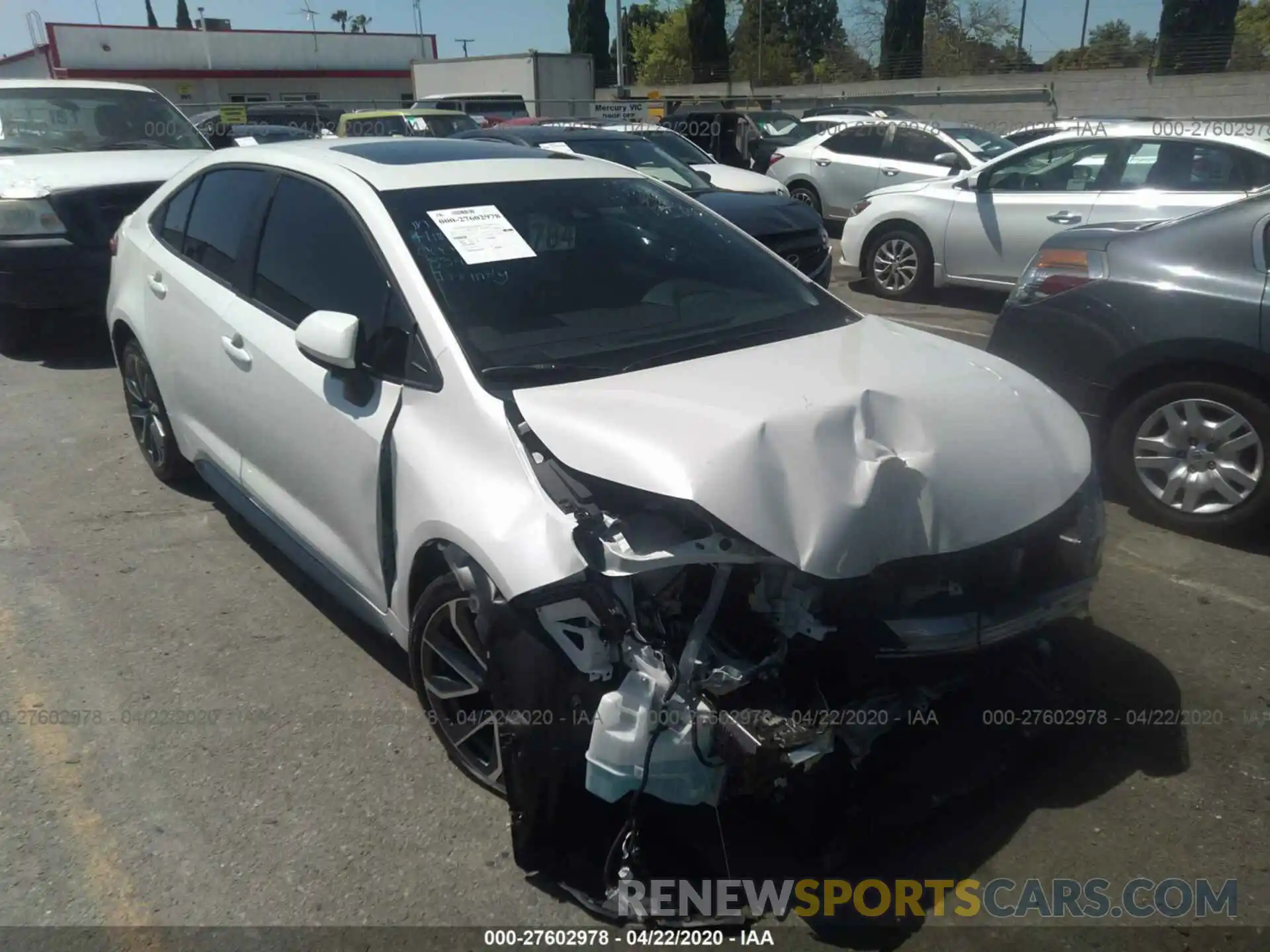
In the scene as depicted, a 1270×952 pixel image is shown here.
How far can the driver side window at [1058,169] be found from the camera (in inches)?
334

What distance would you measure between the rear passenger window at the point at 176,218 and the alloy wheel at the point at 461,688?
258 centimetres

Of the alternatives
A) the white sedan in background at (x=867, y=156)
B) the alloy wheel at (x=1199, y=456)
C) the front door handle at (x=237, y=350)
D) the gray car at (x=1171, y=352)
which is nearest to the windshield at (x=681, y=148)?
the white sedan in background at (x=867, y=156)

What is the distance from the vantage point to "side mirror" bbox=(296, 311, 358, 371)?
10.0 ft

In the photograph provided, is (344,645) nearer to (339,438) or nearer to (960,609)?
(339,438)

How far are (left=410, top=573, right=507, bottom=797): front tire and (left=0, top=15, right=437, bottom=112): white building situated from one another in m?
43.7

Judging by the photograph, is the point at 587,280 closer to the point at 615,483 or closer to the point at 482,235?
the point at 482,235

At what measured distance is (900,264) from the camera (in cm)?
967

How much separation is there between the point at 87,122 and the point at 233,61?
45654mm

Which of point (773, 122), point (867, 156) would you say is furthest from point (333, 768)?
point (773, 122)

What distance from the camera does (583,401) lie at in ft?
9.39

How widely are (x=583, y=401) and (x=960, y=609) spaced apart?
1.14 m

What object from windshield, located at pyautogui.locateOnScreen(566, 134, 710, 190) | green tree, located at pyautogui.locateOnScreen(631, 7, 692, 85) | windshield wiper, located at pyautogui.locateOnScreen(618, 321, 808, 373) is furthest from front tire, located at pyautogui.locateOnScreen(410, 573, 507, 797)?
green tree, located at pyautogui.locateOnScreen(631, 7, 692, 85)

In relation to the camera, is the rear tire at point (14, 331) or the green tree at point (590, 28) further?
the green tree at point (590, 28)

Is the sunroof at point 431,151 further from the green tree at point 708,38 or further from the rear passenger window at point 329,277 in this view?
the green tree at point 708,38
